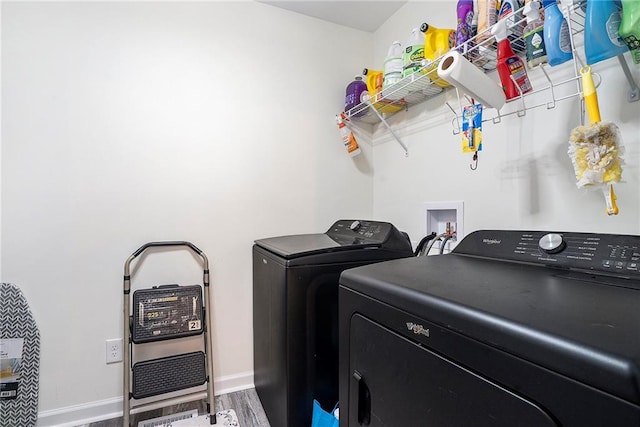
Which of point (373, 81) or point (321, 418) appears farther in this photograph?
point (373, 81)

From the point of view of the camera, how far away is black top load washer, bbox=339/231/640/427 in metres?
0.46

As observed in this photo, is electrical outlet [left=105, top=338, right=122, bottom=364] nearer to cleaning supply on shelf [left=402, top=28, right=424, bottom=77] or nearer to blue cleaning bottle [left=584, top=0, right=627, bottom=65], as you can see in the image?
cleaning supply on shelf [left=402, top=28, right=424, bottom=77]

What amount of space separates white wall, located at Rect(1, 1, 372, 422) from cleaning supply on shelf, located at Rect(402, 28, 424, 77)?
27.8 inches

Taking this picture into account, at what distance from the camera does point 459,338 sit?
621 mm

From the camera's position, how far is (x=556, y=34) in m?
0.97

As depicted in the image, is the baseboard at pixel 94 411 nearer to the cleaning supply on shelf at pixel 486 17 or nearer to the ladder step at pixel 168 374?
the ladder step at pixel 168 374

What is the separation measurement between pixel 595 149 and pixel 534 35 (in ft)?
1.63

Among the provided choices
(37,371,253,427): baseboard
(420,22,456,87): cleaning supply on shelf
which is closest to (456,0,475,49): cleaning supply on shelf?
(420,22,456,87): cleaning supply on shelf

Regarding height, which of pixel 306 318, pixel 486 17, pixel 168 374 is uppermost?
pixel 486 17

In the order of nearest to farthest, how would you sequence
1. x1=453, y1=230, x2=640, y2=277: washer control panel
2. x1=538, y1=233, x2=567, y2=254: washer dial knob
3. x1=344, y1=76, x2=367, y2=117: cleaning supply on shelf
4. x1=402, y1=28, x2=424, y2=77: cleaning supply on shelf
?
1. x1=453, y1=230, x2=640, y2=277: washer control panel
2. x1=538, y1=233, x2=567, y2=254: washer dial knob
3. x1=402, y1=28, x2=424, y2=77: cleaning supply on shelf
4. x1=344, y1=76, x2=367, y2=117: cleaning supply on shelf

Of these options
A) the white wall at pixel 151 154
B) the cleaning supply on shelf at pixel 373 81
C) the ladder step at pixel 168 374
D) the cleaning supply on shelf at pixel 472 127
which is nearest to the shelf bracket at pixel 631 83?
the cleaning supply on shelf at pixel 472 127

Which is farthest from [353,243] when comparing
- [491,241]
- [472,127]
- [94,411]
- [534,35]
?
[94,411]

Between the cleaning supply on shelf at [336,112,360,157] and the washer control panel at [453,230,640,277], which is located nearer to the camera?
the washer control panel at [453,230,640,277]

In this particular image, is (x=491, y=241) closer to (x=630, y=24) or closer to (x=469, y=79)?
(x=469, y=79)
